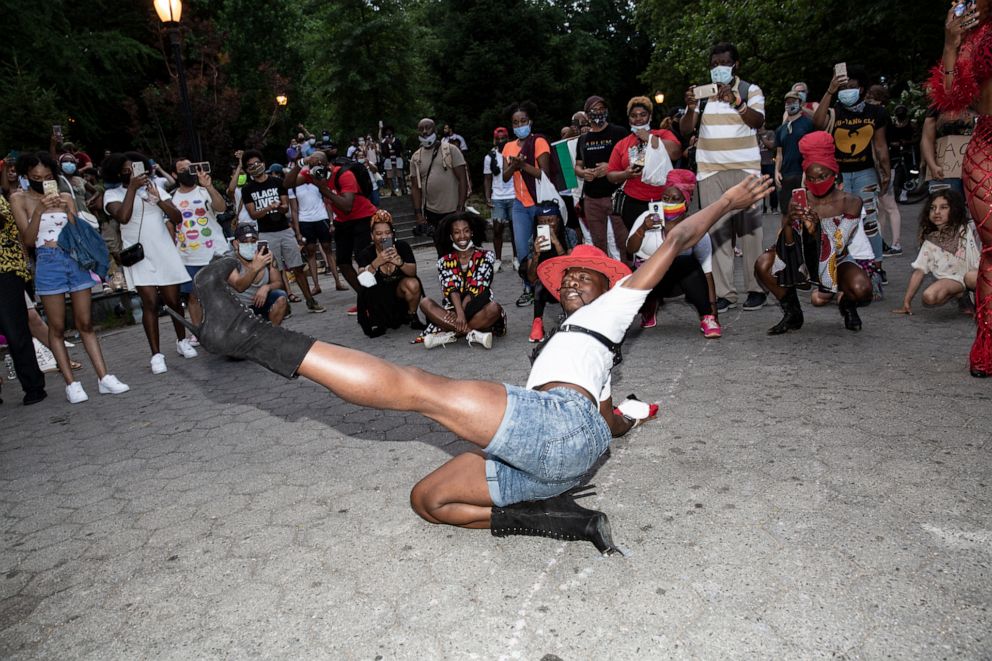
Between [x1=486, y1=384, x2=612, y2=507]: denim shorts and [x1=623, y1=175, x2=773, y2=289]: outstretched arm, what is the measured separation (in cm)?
59

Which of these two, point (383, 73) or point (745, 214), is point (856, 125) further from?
point (383, 73)

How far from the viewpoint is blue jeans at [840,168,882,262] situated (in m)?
7.27

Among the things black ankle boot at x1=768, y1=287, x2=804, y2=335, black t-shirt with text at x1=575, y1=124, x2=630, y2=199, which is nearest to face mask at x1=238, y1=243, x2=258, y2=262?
black t-shirt with text at x1=575, y1=124, x2=630, y2=199

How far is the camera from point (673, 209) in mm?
6070

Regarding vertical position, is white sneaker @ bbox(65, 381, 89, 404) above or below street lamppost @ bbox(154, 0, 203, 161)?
below

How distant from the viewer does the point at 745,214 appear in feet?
22.9

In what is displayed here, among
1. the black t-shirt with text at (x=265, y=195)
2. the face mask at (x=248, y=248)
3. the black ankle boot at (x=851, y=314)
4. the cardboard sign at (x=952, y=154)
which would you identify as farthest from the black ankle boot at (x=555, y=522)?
the black t-shirt with text at (x=265, y=195)

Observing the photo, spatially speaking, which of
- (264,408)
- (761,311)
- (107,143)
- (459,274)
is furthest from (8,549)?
(107,143)

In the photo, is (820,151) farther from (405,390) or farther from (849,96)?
(405,390)

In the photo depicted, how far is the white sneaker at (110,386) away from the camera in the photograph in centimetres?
654

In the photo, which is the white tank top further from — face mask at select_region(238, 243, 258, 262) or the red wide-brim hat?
the red wide-brim hat

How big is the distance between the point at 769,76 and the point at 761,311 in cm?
1979

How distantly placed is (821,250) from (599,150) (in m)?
2.75

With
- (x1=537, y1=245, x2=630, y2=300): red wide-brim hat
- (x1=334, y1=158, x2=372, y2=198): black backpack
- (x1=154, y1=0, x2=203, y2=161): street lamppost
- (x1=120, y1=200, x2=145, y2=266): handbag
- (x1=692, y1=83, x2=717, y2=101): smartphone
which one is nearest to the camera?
(x1=537, y1=245, x2=630, y2=300): red wide-brim hat
